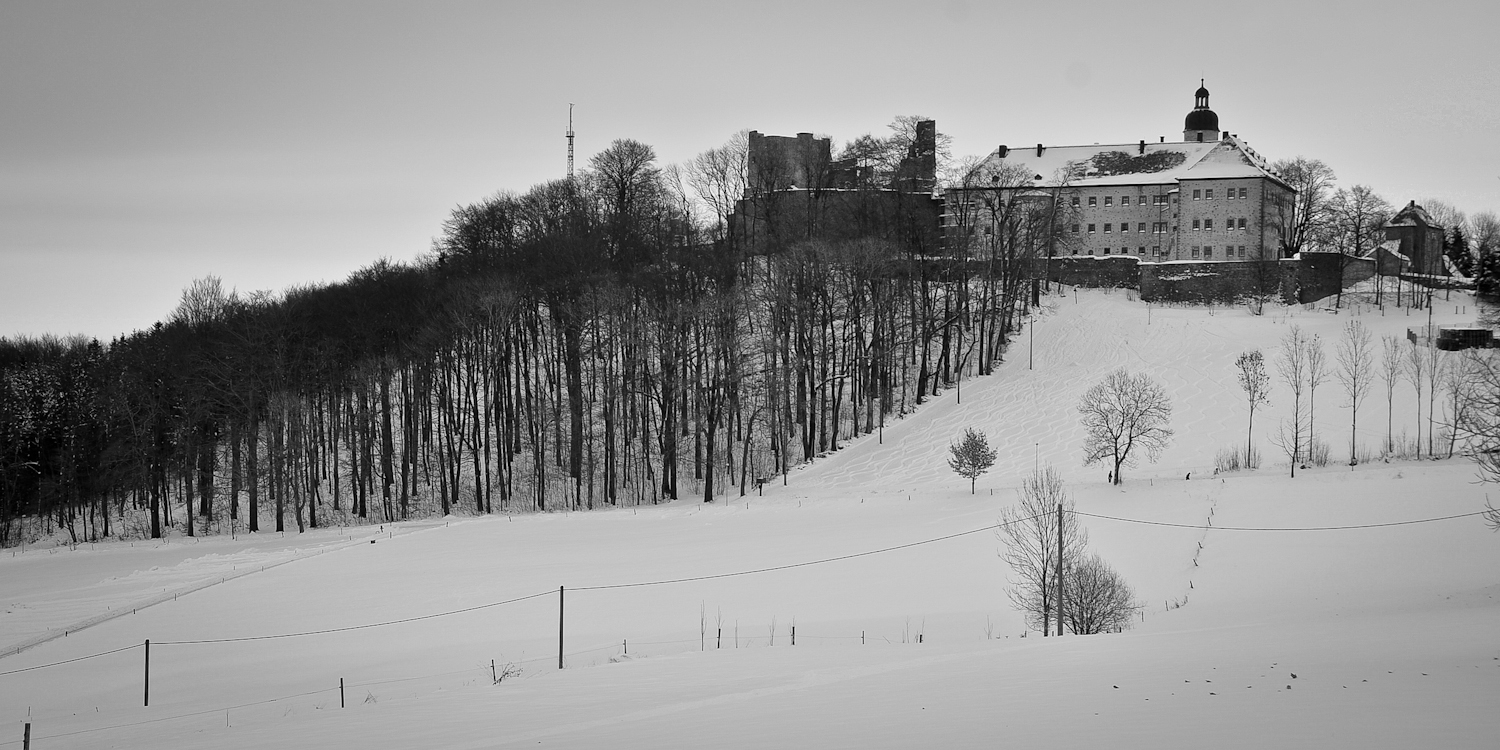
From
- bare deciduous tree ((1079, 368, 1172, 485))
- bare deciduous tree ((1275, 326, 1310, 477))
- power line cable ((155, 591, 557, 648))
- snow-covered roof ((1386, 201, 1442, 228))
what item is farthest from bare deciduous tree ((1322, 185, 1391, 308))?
power line cable ((155, 591, 557, 648))

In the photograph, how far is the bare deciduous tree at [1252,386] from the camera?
4197 centimetres

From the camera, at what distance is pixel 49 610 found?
90.1 feet

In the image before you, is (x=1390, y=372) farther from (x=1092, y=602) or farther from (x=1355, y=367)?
(x=1092, y=602)

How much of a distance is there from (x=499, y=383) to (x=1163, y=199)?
56.8 metres

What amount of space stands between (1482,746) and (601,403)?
50.4 meters

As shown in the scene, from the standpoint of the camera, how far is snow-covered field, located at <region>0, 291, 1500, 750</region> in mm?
13445

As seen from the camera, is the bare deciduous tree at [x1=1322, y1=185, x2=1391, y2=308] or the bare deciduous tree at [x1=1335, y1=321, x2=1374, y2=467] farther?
the bare deciduous tree at [x1=1322, y1=185, x2=1391, y2=308]

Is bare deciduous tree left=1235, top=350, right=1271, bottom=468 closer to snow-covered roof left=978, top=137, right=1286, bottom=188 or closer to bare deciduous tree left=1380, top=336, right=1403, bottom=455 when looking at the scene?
bare deciduous tree left=1380, top=336, right=1403, bottom=455

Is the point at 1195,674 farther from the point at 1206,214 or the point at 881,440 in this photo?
the point at 1206,214

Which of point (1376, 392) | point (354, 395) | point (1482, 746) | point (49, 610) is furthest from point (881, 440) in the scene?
point (1482, 746)

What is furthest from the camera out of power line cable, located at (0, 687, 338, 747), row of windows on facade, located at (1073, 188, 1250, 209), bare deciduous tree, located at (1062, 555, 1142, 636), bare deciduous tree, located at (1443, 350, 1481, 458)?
row of windows on facade, located at (1073, 188, 1250, 209)

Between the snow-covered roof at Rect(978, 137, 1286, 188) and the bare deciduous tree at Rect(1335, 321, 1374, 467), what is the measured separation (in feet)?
84.8

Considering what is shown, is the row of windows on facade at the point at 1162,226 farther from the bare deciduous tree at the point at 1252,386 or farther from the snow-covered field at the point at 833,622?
the snow-covered field at the point at 833,622

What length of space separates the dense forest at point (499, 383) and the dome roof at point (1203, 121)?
33087 mm
